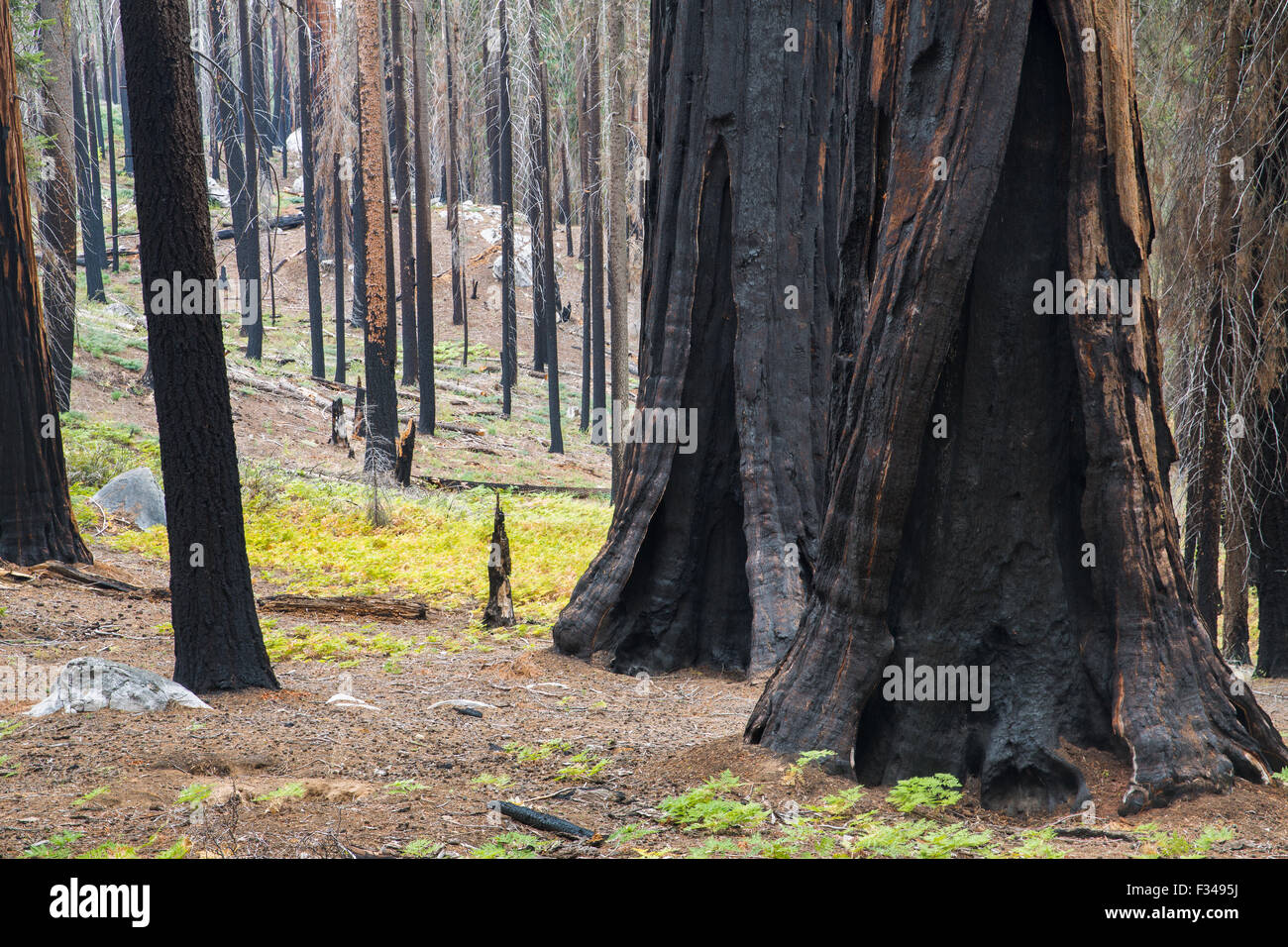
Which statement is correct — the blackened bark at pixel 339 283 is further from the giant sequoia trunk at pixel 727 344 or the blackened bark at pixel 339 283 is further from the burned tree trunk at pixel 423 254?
the giant sequoia trunk at pixel 727 344

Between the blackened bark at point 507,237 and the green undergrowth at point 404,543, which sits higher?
the blackened bark at point 507,237

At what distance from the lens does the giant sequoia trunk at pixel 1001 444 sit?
398 centimetres

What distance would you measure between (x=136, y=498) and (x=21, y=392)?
406 centimetres

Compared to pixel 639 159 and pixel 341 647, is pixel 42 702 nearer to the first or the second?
pixel 341 647

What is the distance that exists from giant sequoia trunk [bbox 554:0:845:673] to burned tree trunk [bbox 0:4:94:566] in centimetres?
601

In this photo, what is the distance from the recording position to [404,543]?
13758 millimetres

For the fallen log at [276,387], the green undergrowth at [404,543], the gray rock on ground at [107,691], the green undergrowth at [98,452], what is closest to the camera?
the gray rock on ground at [107,691]

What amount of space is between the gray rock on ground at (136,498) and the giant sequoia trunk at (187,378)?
26.7ft

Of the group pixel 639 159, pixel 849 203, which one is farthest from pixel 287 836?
pixel 639 159

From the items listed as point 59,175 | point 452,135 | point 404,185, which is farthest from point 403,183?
point 59,175

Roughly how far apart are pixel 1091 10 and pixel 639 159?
17.5 meters

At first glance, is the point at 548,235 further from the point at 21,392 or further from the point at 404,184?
the point at 21,392

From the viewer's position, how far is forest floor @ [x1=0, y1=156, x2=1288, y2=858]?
351 cm

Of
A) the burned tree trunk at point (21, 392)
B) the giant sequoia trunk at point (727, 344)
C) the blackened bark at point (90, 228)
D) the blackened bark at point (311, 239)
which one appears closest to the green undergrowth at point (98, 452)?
the burned tree trunk at point (21, 392)
